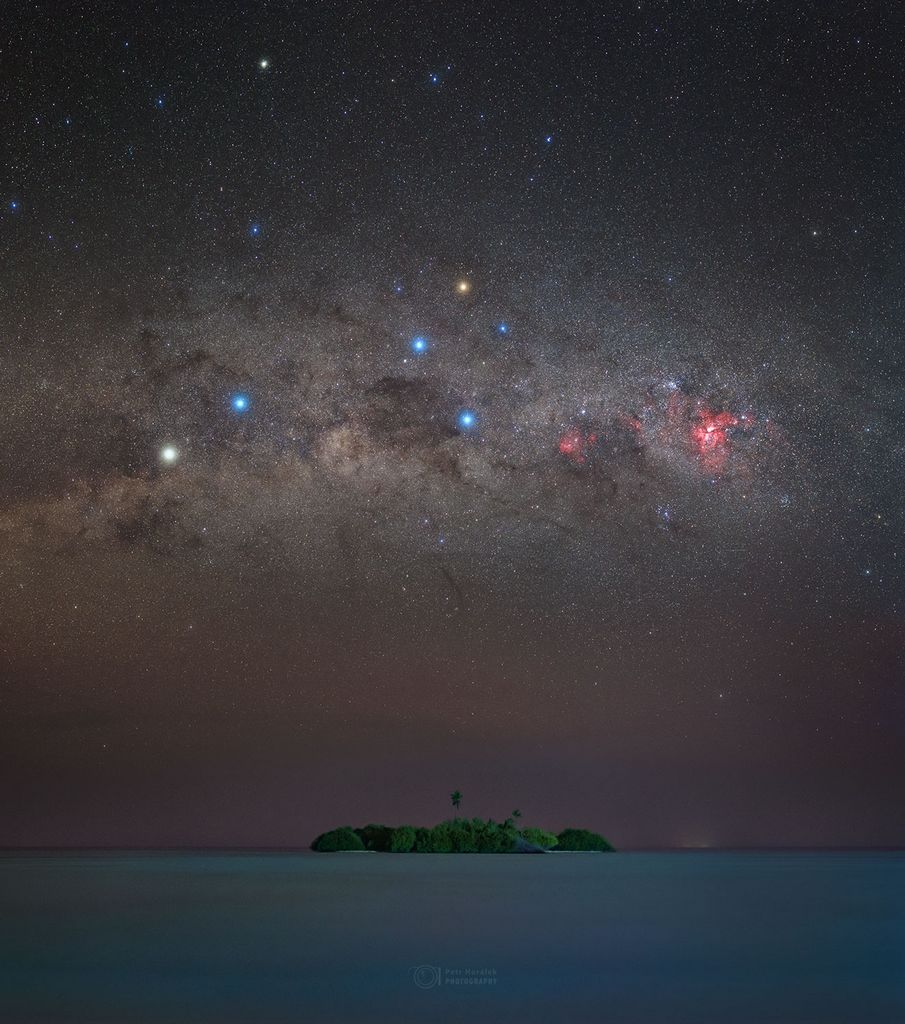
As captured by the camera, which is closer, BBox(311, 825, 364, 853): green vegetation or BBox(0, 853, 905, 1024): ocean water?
BBox(0, 853, 905, 1024): ocean water

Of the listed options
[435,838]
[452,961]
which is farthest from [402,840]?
[452,961]

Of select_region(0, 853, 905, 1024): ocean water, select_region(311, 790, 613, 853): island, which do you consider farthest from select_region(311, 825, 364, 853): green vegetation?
select_region(0, 853, 905, 1024): ocean water

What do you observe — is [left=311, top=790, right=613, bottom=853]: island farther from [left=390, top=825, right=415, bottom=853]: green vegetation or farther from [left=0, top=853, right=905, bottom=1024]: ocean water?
[left=0, top=853, right=905, bottom=1024]: ocean water

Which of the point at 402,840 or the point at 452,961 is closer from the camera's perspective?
the point at 452,961

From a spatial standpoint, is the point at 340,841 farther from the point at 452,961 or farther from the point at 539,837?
the point at 452,961

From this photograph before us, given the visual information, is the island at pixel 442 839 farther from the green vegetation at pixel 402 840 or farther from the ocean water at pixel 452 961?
the ocean water at pixel 452 961

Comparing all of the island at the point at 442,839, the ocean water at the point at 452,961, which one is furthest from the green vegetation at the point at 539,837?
the ocean water at the point at 452,961

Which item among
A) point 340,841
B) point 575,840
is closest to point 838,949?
point 340,841

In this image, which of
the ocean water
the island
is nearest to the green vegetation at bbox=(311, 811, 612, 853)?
the island
